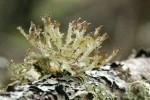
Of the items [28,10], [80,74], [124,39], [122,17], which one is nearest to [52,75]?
[80,74]

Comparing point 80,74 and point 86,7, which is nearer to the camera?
point 80,74

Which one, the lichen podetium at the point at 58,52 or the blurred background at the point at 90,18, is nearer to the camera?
the lichen podetium at the point at 58,52

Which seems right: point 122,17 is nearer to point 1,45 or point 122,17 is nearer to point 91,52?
point 1,45

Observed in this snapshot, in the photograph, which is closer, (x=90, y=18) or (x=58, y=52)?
(x=58, y=52)

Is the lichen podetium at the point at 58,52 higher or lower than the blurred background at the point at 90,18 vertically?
lower
